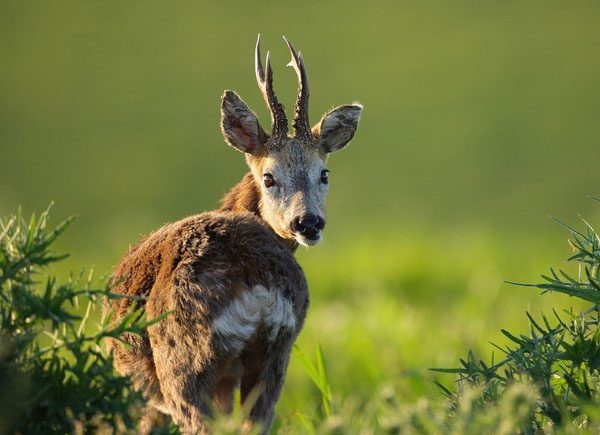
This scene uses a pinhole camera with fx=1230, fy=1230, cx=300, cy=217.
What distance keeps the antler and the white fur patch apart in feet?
6.38

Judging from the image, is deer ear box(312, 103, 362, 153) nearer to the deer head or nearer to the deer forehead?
the deer head

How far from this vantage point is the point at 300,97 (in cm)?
660

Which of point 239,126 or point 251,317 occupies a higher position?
point 239,126

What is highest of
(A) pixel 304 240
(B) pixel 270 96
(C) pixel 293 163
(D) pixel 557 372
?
(B) pixel 270 96

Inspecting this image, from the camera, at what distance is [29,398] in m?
3.95

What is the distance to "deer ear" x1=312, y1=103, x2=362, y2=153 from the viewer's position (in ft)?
23.3

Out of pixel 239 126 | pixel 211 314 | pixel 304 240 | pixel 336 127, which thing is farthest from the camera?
pixel 336 127

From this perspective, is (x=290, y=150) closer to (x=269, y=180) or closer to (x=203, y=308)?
(x=269, y=180)

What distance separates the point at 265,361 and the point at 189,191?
561 inches

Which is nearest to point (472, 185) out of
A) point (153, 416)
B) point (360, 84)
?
point (360, 84)

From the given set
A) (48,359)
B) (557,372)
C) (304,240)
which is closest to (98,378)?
(48,359)

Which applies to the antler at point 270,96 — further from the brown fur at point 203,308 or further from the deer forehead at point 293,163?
the brown fur at point 203,308

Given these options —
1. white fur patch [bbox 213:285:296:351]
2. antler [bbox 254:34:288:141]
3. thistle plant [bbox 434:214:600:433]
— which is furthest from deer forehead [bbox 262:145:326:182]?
thistle plant [bbox 434:214:600:433]

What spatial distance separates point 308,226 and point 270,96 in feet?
2.64
